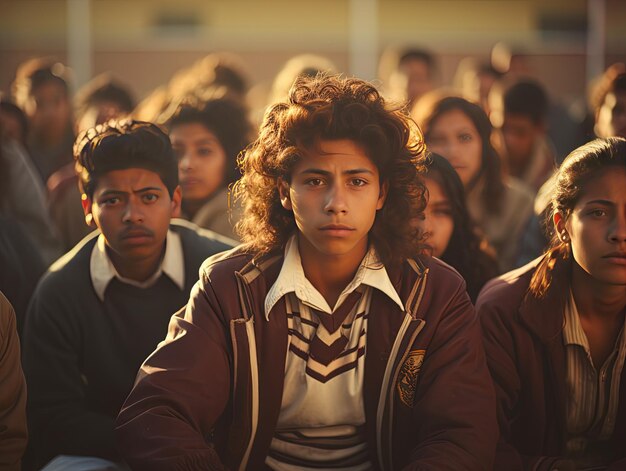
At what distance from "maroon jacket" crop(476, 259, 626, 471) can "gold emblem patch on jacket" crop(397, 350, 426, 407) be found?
0.98 ft

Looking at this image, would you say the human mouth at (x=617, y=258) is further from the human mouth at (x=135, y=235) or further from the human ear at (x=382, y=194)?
the human mouth at (x=135, y=235)

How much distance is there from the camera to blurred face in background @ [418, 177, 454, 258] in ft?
12.1

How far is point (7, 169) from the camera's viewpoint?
502 cm

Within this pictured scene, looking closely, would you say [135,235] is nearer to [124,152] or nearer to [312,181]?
[124,152]

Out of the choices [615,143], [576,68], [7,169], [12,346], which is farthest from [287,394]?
[576,68]

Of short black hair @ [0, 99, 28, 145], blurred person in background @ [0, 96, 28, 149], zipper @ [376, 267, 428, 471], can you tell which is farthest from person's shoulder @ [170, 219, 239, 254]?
short black hair @ [0, 99, 28, 145]

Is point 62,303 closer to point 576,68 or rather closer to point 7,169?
point 7,169

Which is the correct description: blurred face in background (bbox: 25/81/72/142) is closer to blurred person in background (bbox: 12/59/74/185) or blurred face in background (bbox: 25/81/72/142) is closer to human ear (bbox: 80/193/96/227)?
blurred person in background (bbox: 12/59/74/185)

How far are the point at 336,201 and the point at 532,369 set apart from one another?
816mm

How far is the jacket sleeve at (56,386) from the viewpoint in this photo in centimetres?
314

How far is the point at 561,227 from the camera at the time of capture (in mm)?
3014

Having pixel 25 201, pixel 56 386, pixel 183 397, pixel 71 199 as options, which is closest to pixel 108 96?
pixel 71 199

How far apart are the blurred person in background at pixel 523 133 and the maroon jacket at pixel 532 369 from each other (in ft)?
10.8

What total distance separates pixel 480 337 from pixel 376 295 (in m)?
0.33
